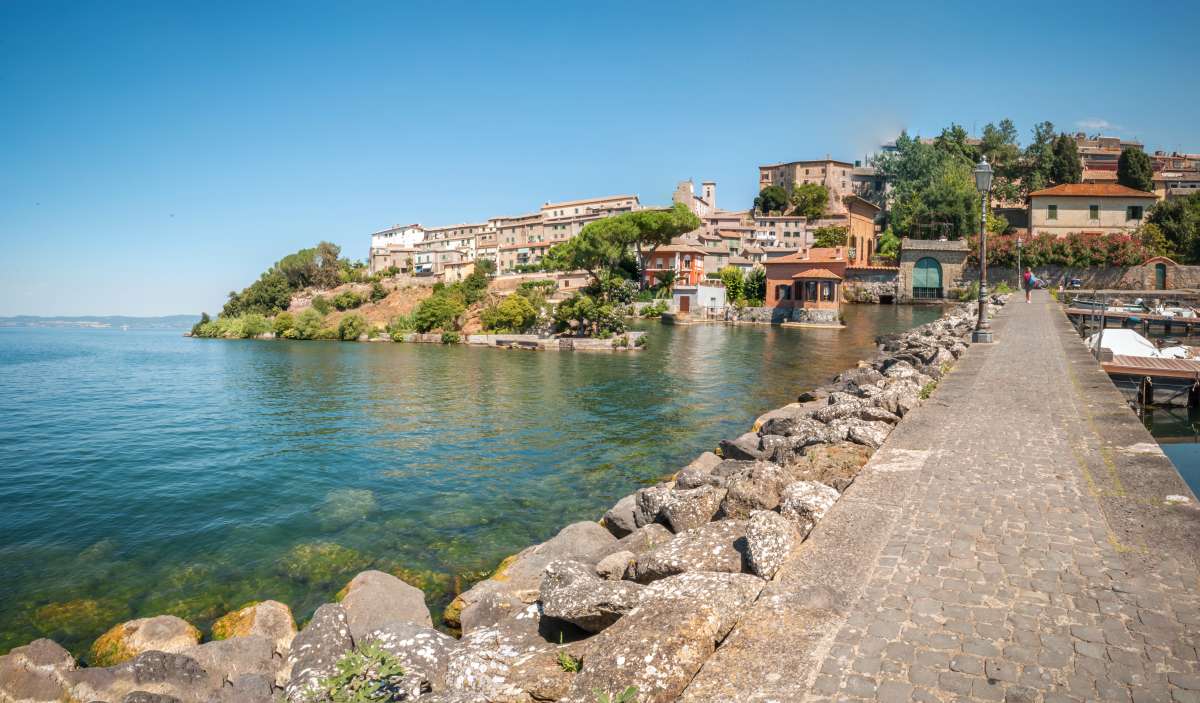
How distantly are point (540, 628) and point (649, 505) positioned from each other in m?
3.12

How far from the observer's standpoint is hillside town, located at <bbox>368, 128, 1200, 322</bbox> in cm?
6450

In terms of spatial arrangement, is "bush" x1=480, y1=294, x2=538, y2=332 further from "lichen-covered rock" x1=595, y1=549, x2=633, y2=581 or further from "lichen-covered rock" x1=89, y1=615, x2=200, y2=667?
"lichen-covered rock" x1=595, y1=549, x2=633, y2=581

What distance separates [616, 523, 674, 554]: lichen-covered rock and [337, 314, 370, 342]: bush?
6478 centimetres

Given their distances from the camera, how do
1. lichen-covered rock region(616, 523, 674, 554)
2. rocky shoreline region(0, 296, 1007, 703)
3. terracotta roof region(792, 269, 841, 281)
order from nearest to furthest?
rocky shoreline region(0, 296, 1007, 703), lichen-covered rock region(616, 523, 674, 554), terracotta roof region(792, 269, 841, 281)

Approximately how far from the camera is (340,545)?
10.9m

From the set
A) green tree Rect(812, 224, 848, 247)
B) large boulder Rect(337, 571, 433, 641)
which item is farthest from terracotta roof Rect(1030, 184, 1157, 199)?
large boulder Rect(337, 571, 433, 641)

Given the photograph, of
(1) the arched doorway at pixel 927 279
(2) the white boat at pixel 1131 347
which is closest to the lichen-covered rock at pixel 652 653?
(2) the white boat at pixel 1131 347

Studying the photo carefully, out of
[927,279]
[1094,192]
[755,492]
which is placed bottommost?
[755,492]

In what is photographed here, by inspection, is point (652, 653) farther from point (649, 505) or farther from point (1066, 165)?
point (1066, 165)

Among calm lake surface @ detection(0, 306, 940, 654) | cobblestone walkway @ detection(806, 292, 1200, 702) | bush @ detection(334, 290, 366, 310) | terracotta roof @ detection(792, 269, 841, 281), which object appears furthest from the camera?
bush @ detection(334, 290, 366, 310)

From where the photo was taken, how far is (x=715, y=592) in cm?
505

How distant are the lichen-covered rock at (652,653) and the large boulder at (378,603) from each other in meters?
3.22

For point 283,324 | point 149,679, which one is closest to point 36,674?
point 149,679

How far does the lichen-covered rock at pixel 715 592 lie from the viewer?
16.0 ft
